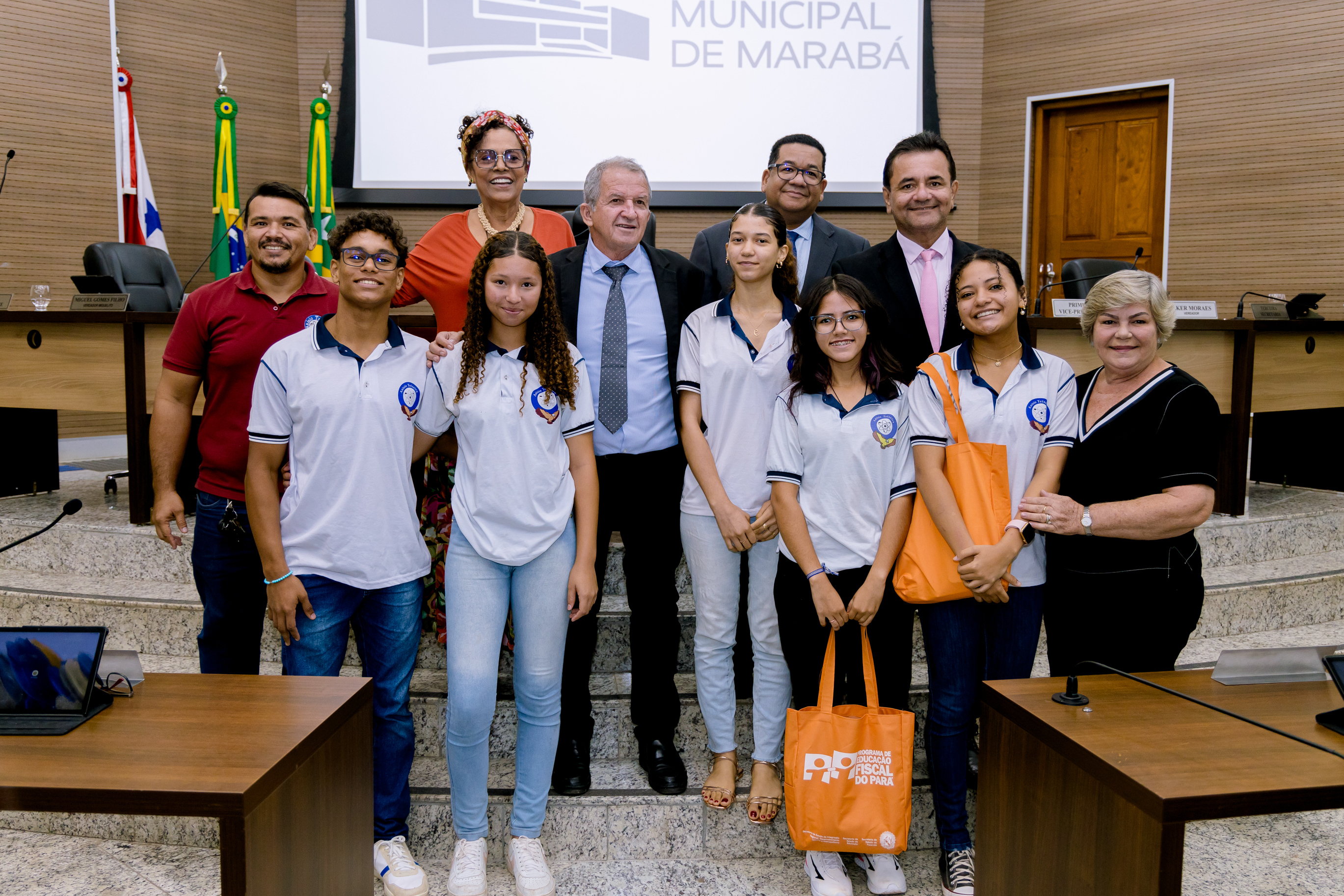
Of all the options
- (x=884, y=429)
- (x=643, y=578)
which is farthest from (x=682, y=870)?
(x=884, y=429)

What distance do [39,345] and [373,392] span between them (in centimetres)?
235

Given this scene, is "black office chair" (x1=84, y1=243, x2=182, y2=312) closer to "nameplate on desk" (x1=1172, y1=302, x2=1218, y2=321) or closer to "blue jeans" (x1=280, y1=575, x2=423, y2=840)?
"blue jeans" (x1=280, y1=575, x2=423, y2=840)

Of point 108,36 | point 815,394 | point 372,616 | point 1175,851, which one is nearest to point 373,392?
point 372,616

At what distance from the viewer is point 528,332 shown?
6.63 feet

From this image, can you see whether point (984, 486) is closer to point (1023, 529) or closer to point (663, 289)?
point (1023, 529)

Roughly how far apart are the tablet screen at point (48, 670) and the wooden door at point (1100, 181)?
5.71 meters

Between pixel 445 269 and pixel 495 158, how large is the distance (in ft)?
0.99

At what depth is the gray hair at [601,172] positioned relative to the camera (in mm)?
2225

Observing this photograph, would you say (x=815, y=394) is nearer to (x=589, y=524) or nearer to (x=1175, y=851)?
(x=589, y=524)

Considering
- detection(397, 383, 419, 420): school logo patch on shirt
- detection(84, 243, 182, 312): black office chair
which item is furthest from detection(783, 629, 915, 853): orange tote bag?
detection(84, 243, 182, 312): black office chair

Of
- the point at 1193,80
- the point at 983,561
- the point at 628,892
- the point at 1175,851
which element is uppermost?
the point at 1193,80

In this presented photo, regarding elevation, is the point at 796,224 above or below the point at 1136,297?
above

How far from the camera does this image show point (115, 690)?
1537 millimetres

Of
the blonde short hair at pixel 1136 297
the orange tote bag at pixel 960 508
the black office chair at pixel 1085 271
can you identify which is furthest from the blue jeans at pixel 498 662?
the black office chair at pixel 1085 271
